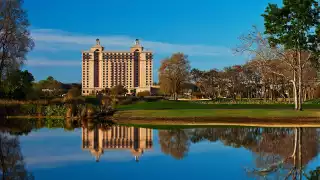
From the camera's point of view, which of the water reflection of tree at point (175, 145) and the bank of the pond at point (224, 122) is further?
the bank of the pond at point (224, 122)

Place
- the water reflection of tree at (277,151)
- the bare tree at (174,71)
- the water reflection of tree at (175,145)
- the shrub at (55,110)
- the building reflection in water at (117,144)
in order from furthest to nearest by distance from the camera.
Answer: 1. the bare tree at (174,71)
2. the shrub at (55,110)
3. the building reflection in water at (117,144)
4. the water reflection of tree at (175,145)
5. the water reflection of tree at (277,151)

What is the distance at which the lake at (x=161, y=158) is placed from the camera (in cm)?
938

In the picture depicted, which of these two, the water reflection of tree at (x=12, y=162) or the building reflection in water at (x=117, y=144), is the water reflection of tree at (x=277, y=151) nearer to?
the building reflection in water at (x=117, y=144)

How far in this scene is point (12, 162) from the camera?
10.9 m

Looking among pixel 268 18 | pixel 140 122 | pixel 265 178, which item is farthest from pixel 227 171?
pixel 268 18

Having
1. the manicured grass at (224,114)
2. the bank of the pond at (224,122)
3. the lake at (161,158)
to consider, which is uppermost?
the manicured grass at (224,114)

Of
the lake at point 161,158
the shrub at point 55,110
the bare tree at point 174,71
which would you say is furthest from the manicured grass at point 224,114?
the bare tree at point 174,71

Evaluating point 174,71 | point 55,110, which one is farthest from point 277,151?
point 174,71

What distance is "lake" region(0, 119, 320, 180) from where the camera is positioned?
938cm

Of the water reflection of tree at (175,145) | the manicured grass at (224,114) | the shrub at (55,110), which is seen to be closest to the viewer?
the water reflection of tree at (175,145)

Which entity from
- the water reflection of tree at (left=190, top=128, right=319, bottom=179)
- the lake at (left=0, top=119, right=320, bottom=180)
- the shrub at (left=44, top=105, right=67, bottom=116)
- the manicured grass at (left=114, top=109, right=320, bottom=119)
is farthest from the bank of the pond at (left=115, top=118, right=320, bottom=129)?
the lake at (left=0, top=119, right=320, bottom=180)

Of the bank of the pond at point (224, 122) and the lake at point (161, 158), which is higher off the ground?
the bank of the pond at point (224, 122)

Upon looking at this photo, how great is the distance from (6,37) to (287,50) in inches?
960

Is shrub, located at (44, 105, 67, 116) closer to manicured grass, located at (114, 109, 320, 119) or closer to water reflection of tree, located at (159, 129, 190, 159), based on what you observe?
manicured grass, located at (114, 109, 320, 119)
